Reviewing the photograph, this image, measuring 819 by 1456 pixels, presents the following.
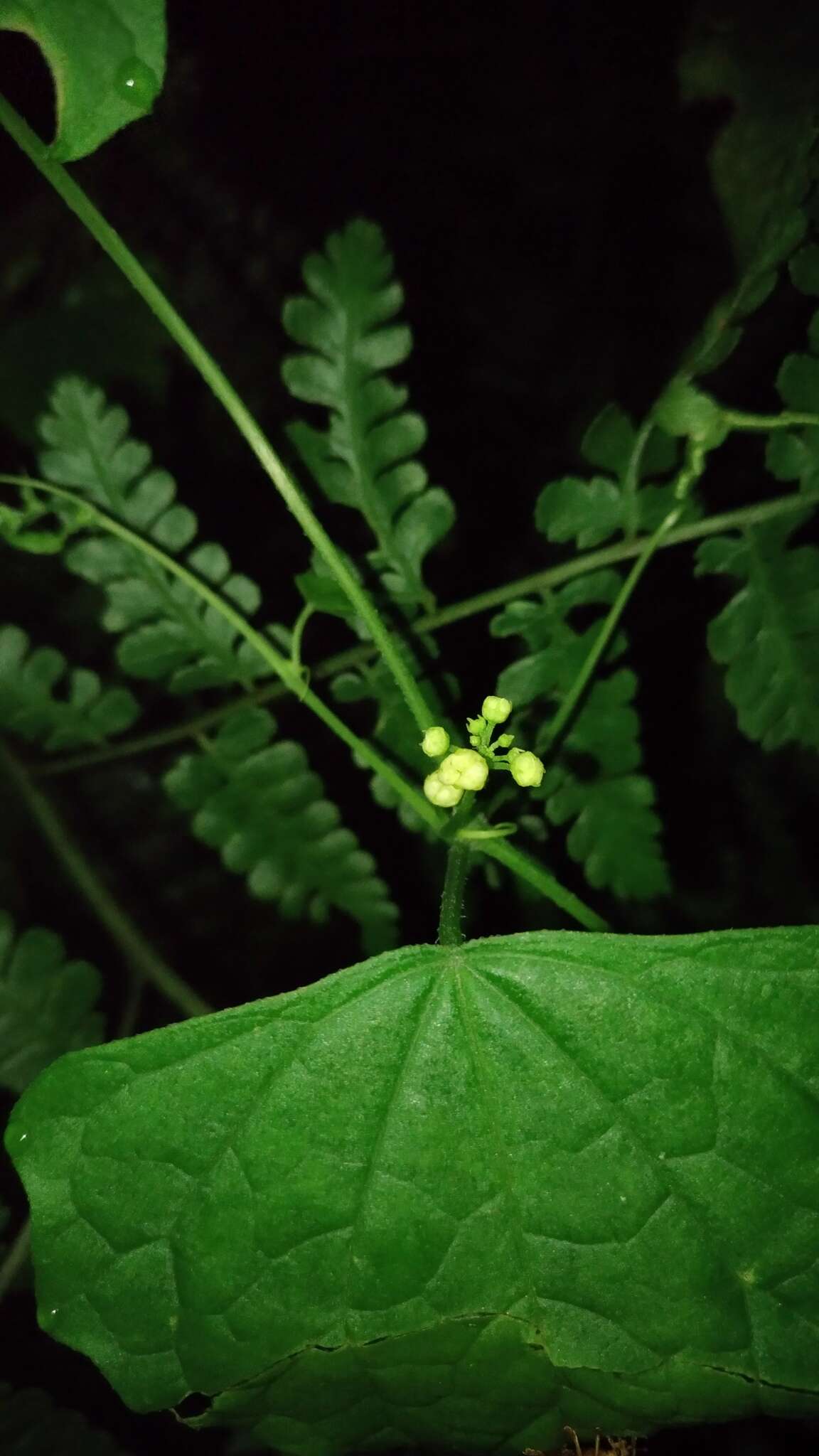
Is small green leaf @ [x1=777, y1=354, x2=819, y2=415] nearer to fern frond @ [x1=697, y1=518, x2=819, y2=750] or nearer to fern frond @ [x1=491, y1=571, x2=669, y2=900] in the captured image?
fern frond @ [x1=697, y1=518, x2=819, y2=750]

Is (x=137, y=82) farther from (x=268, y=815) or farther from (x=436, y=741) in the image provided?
(x=268, y=815)

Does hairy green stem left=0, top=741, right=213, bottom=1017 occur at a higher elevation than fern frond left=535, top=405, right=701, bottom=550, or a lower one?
lower

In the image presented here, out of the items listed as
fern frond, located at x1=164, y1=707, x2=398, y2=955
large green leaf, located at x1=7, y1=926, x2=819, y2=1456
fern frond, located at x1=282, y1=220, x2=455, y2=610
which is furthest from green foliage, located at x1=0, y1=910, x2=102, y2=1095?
fern frond, located at x1=282, y1=220, x2=455, y2=610

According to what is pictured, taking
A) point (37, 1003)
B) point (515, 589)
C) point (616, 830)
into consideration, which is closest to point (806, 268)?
point (515, 589)

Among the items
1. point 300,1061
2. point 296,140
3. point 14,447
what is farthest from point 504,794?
point 296,140

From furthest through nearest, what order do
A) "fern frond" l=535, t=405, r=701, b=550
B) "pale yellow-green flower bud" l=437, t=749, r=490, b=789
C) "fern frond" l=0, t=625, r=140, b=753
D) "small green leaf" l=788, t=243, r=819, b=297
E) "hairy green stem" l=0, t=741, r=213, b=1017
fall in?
1. "hairy green stem" l=0, t=741, r=213, b=1017
2. "fern frond" l=0, t=625, r=140, b=753
3. "fern frond" l=535, t=405, r=701, b=550
4. "small green leaf" l=788, t=243, r=819, b=297
5. "pale yellow-green flower bud" l=437, t=749, r=490, b=789

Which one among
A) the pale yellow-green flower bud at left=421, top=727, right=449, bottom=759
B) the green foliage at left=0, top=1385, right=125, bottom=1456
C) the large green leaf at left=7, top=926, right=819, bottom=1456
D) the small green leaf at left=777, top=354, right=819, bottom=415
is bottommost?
the green foliage at left=0, top=1385, right=125, bottom=1456

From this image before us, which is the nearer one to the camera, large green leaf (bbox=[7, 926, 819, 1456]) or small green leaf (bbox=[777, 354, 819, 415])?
large green leaf (bbox=[7, 926, 819, 1456])

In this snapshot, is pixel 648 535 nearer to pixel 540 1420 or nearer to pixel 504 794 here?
pixel 504 794
